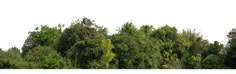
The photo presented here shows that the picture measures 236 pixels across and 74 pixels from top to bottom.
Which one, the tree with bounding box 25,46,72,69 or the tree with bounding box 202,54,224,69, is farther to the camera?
the tree with bounding box 202,54,224,69

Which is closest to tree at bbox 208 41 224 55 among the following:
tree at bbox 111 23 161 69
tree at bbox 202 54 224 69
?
tree at bbox 202 54 224 69

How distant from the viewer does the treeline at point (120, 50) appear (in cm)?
3475

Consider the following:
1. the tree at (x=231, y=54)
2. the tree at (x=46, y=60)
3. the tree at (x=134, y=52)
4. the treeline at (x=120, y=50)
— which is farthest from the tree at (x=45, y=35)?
the tree at (x=231, y=54)

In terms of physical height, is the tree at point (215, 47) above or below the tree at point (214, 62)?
above

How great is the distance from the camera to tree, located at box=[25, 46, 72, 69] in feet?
109

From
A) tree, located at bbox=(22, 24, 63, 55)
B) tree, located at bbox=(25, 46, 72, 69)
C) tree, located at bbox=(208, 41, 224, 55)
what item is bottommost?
tree, located at bbox=(25, 46, 72, 69)

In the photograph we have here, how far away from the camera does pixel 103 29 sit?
42688 millimetres

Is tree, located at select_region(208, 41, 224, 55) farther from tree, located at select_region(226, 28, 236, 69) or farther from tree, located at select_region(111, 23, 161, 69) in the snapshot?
tree, located at select_region(111, 23, 161, 69)

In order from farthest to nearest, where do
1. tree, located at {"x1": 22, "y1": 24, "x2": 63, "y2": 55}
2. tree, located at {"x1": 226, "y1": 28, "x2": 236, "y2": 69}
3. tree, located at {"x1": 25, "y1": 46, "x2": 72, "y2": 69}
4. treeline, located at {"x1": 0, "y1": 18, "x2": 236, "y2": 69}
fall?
1. tree, located at {"x1": 22, "y1": 24, "x2": 63, "y2": 55}
2. tree, located at {"x1": 226, "y1": 28, "x2": 236, "y2": 69}
3. treeline, located at {"x1": 0, "y1": 18, "x2": 236, "y2": 69}
4. tree, located at {"x1": 25, "y1": 46, "x2": 72, "y2": 69}

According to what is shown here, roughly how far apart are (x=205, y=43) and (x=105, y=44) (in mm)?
16793

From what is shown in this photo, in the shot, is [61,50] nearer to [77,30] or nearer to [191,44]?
[77,30]

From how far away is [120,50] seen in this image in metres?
39.0

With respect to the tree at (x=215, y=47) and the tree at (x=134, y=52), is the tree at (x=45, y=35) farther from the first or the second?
the tree at (x=215, y=47)
